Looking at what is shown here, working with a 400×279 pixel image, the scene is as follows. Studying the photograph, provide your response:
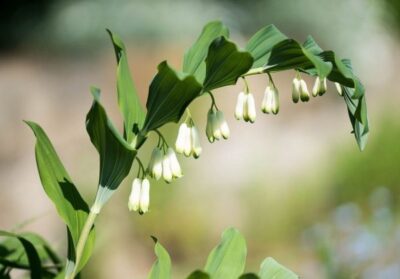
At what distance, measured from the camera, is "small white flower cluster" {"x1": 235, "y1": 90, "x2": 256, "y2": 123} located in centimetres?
102

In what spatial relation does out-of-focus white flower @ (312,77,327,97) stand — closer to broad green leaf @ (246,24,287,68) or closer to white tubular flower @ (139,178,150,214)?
broad green leaf @ (246,24,287,68)

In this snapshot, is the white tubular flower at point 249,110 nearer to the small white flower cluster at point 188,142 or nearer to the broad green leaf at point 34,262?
the small white flower cluster at point 188,142

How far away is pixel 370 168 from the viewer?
4.92 metres

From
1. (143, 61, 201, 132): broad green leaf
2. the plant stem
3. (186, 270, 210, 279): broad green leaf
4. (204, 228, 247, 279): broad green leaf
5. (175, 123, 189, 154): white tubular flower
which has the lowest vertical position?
(204, 228, 247, 279): broad green leaf

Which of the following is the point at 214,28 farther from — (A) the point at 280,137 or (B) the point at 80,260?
(A) the point at 280,137

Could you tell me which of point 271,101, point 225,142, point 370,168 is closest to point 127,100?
point 271,101

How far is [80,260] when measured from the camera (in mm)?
955

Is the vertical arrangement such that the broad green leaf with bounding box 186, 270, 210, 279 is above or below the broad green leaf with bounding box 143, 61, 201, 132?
below

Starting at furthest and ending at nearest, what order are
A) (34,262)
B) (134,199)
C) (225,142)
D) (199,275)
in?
(225,142) → (34,262) → (134,199) → (199,275)

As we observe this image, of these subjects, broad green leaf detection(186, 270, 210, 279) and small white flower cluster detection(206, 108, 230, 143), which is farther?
small white flower cluster detection(206, 108, 230, 143)

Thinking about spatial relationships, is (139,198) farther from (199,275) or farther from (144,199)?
(199,275)

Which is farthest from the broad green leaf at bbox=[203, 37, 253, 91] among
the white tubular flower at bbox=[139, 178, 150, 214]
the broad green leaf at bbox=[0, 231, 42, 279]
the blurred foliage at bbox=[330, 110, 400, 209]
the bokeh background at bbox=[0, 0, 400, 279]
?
the blurred foliage at bbox=[330, 110, 400, 209]

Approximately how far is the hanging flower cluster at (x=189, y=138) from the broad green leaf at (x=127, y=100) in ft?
0.10

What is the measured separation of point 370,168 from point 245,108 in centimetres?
400
